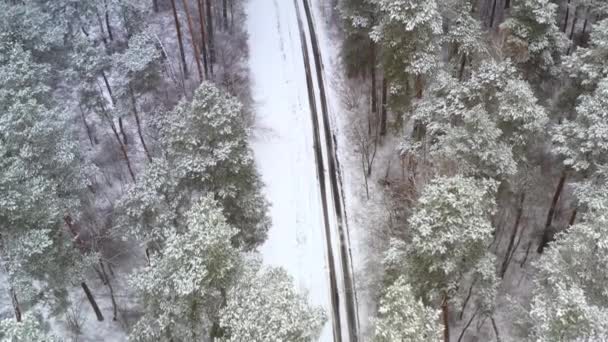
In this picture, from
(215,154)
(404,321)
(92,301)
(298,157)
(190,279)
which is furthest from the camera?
(298,157)

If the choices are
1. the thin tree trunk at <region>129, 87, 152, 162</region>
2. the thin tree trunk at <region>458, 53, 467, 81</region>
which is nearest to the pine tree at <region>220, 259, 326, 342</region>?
the thin tree trunk at <region>129, 87, 152, 162</region>

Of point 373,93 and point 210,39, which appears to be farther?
point 210,39

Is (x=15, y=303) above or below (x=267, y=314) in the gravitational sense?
below

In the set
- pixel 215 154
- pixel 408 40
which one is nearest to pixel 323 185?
pixel 408 40

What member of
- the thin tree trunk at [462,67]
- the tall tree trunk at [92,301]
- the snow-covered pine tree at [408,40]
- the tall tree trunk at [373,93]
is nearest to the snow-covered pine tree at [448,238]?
the snow-covered pine tree at [408,40]

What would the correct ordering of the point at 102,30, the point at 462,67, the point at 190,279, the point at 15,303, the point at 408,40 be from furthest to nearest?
the point at 102,30 < the point at 462,67 < the point at 408,40 < the point at 15,303 < the point at 190,279

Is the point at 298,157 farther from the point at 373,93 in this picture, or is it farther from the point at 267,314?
the point at 267,314

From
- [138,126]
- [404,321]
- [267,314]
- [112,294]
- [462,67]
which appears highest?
[462,67]
